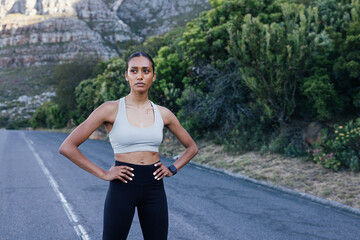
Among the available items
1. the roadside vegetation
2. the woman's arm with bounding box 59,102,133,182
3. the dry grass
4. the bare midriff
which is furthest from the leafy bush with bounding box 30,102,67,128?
the bare midriff

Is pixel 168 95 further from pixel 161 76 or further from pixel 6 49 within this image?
pixel 6 49

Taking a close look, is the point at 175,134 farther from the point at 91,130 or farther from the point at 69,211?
the point at 69,211

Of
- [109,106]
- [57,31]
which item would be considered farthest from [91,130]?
[57,31]

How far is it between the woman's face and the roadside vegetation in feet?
25.5

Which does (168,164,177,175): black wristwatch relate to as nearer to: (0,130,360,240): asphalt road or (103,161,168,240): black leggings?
(103,161,168,240): black leggings

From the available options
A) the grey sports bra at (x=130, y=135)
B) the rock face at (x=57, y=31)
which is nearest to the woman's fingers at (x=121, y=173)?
the grey sports bra at (x=130, y=135)

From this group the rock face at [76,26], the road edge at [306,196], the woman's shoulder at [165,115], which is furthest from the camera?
the rock face at [76,26]

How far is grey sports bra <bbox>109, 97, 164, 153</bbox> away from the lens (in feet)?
7.74

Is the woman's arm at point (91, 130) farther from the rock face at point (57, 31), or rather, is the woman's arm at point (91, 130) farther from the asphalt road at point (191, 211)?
the rock face at point (57, 31)

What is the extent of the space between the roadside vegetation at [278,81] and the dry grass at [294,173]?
327mm

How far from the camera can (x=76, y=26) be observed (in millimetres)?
115562

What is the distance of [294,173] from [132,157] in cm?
790

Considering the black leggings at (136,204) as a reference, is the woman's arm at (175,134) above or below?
above

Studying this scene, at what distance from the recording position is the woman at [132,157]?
7.78 feet
